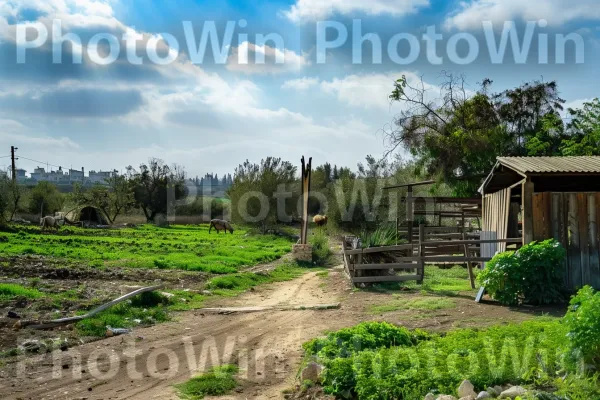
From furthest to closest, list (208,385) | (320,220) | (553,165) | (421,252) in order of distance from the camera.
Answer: (320,220)
(421,252)
(553,165)
(208,385)

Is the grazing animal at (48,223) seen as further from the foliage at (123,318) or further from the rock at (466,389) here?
the rock at (466,389)

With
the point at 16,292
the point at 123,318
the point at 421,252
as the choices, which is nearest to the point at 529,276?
the point at 421,252

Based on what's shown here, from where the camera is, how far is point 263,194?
45531 millimetres

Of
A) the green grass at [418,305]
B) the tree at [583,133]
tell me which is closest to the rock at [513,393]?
the green grass at [418,305]

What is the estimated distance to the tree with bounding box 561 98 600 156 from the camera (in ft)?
88.2

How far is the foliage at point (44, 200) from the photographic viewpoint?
63188mm

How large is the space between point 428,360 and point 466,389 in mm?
851

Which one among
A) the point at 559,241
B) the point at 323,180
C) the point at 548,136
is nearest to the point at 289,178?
the point at 323,180

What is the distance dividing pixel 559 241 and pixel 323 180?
45934 mm

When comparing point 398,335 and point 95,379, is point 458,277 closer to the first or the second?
point 398,335

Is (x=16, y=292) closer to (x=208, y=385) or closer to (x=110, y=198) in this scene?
(x=208, y=385)

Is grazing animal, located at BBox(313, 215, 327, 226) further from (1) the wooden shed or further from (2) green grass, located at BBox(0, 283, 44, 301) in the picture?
(2) green grass, located at BBox(0, 283, 44, 301)

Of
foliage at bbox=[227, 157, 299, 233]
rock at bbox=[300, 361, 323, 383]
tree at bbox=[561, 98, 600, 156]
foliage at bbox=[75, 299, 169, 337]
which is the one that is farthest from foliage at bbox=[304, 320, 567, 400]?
foliage at bbox=[227, 157, 299, 233]

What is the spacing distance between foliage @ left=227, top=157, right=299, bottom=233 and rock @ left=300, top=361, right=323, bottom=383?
3612 centimetres
